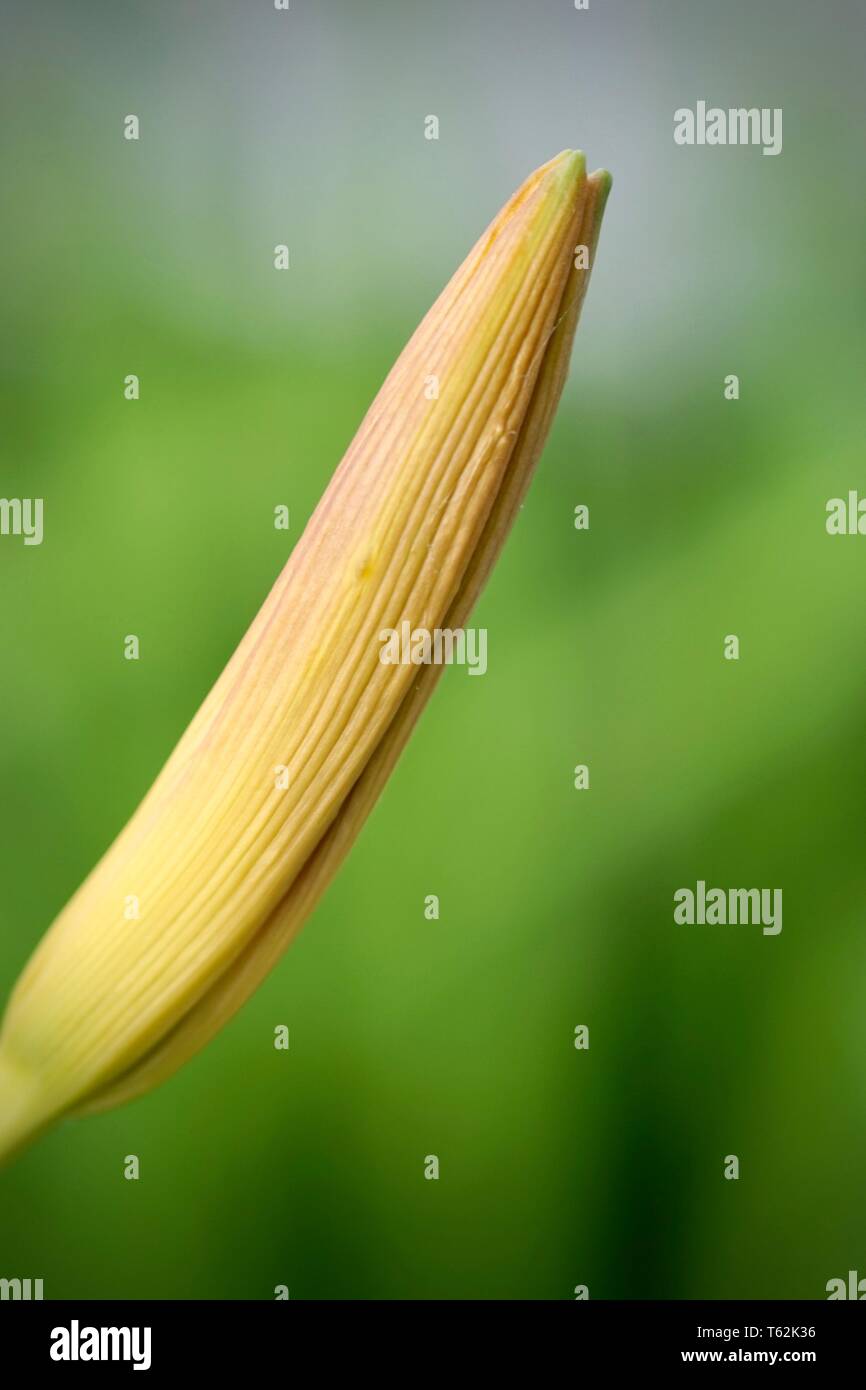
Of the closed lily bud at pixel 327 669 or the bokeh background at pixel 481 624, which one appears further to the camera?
the bokeh background at pixel 481 624

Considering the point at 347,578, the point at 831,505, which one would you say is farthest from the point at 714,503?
the point at 347,578

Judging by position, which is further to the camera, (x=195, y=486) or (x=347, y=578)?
(x=195, y=486)

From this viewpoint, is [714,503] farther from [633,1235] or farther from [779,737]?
[633,1235]

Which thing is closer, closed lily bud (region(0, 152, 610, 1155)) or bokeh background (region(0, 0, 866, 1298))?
closed lily bud (region(0, 152, 610, 1155))
